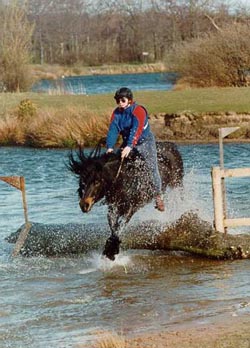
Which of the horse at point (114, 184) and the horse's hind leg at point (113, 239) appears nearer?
the horse at point (114, 184)

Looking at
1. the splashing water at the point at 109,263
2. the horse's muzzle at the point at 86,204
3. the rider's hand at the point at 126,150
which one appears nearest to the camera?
the horse's muzzle at the point at 86,204

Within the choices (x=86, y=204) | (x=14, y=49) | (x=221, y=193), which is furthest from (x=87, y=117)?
(x=14, y=49)

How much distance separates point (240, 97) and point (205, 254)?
2301 centimetres

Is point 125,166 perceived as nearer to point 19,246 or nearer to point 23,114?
point 19,246

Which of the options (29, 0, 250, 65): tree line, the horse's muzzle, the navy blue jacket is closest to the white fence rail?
the navy blue jacket

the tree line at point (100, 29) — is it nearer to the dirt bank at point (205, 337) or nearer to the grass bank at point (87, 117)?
the grass bank at point (87, 117)

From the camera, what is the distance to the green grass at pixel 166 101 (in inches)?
1272

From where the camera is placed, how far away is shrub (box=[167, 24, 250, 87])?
43094 mm

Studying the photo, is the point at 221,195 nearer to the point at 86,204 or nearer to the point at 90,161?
the point at 90,161

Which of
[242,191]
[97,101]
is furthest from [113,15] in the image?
[242,191]

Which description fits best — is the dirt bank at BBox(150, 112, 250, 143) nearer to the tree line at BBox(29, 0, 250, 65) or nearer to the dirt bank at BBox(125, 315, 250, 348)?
the dirt bank at BBox(125, 315, 250, 348)

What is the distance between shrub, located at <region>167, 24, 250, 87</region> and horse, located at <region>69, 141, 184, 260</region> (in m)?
30.3

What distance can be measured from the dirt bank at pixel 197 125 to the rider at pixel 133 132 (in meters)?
16.8

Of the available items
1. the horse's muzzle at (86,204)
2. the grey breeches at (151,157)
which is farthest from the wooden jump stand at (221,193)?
the horse's muzzle at (86,204)
